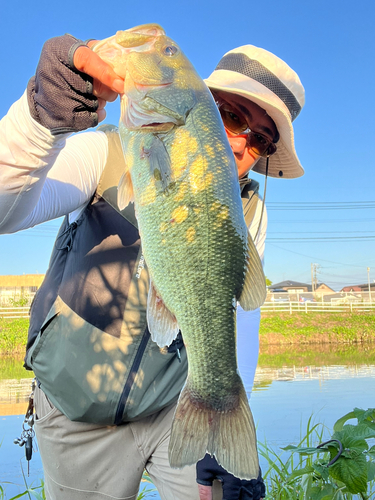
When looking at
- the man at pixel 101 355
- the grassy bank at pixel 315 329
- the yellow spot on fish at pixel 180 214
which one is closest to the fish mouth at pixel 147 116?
the yellow spot on fish at pixel 180 214

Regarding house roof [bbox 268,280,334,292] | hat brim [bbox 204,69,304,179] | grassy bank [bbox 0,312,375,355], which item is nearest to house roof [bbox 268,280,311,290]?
house roof [bbox 268,280,334,292]

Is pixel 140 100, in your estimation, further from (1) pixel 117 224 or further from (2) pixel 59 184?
(1) pixel 117 224

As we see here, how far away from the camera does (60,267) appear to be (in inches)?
109

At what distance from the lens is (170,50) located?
6.84ft

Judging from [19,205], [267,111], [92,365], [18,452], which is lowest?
[18,452]

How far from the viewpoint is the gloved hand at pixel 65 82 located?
178 centimetres

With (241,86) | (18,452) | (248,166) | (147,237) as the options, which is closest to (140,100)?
(147,237)

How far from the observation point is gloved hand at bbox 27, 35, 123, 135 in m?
1.78

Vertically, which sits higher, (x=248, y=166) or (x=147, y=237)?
(x=248, y=166)

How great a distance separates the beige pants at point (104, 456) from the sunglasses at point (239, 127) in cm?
176

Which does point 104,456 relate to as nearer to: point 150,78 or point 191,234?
point 191,234

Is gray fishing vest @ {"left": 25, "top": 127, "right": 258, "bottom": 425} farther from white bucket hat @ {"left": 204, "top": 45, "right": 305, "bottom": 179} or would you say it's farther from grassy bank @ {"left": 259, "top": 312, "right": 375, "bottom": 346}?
grassy bank @ {"left": 259, "top": 312, "right": 375, "bottom": 346}

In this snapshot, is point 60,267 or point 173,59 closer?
point 173,59

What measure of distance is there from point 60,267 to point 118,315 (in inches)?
18.7
